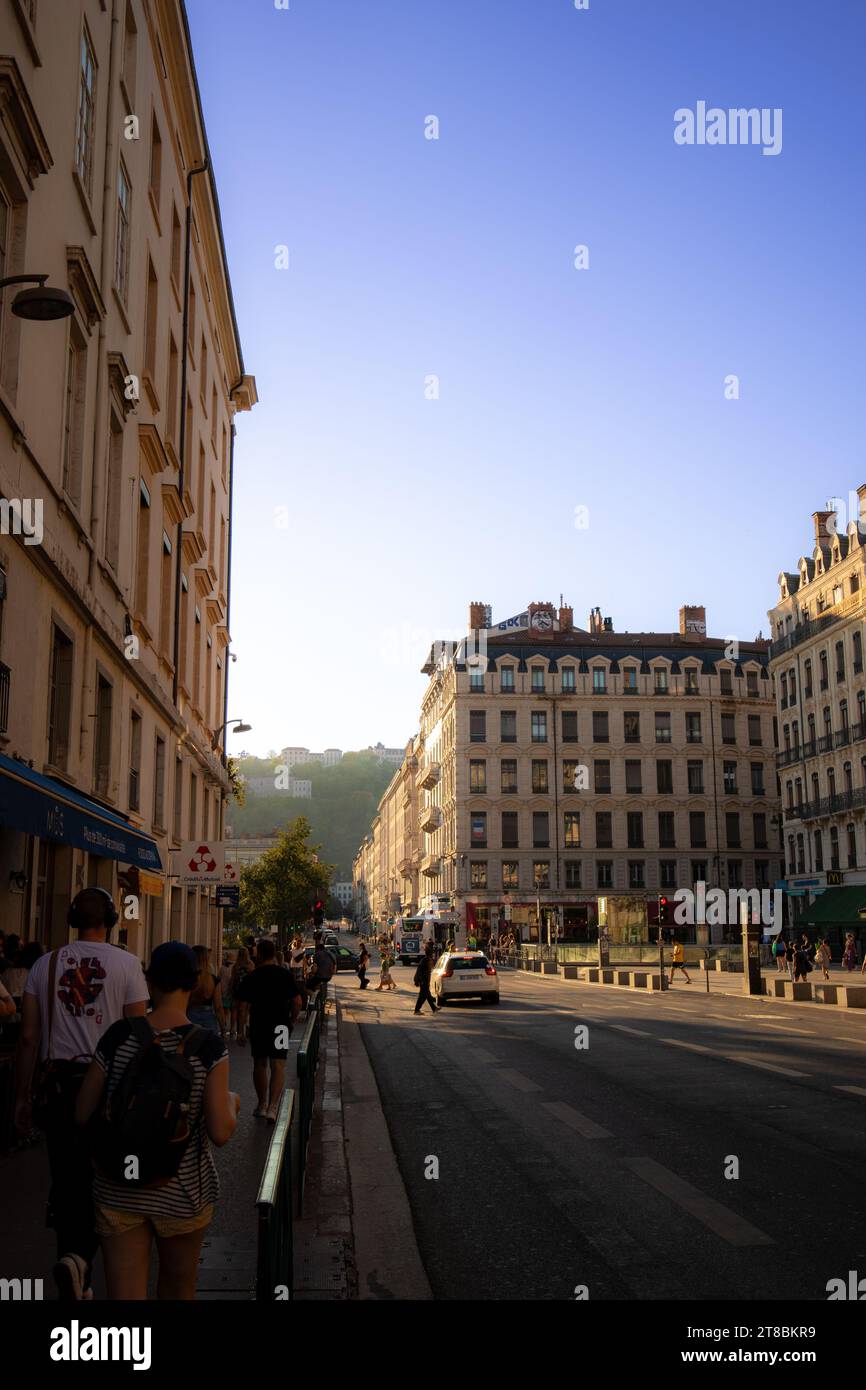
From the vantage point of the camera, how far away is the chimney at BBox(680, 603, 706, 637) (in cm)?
9194

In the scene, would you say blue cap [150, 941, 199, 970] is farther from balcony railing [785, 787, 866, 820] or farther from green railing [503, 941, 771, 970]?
balcony railing [785, 787, 866, 820]

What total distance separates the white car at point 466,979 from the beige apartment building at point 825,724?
27359 mm

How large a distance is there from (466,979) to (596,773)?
5266 centimetres

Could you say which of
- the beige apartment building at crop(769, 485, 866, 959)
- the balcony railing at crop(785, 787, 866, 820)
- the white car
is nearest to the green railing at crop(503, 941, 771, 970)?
the beige apartment building at crop(769, 485, 866, 959)

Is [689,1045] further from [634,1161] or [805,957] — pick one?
[805,957]

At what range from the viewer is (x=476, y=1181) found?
29.7 feet

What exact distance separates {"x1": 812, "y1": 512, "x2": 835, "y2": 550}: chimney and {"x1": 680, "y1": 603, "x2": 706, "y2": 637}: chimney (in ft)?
93.5

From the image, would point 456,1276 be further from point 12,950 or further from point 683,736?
point 683,736

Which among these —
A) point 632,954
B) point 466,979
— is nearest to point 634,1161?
point 466,979

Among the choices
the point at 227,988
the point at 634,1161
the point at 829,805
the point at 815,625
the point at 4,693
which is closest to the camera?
the point at 634,1161

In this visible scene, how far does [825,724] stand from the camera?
6119 centimetres

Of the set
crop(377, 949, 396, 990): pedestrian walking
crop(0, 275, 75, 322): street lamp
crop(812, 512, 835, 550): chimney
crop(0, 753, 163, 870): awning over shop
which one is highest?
crop(812, 512, 835, 550): chimney

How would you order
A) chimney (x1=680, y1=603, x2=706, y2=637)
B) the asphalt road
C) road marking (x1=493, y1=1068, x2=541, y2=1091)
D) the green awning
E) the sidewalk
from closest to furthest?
the sidewalk, the asphalt road, road marking (x1=493, y1=1068, x2=541, y2=1091), the green awning, chimney (x1=680, y1=603, x2=706, y2=637)

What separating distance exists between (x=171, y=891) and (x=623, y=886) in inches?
2260
